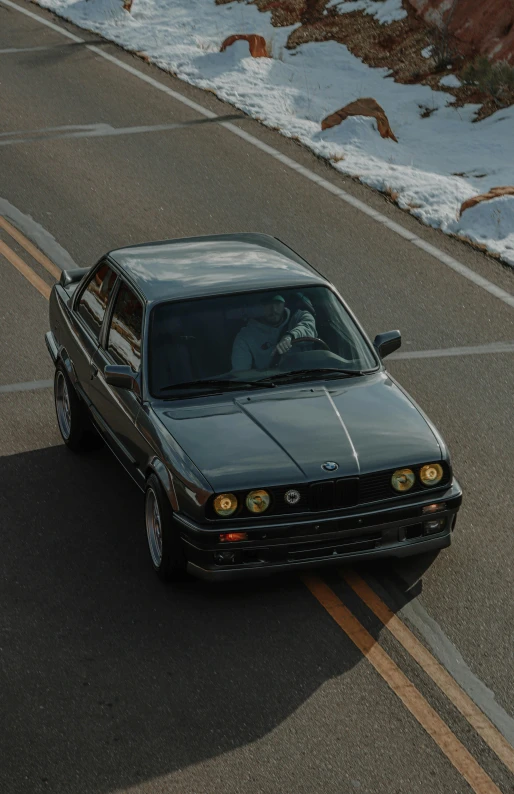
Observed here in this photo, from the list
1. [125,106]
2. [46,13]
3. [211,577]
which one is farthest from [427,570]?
[46,13]

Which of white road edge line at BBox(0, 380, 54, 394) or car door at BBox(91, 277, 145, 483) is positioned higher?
car door at BBox(91, 277, 145, 483)

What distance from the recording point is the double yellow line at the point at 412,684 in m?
6.00

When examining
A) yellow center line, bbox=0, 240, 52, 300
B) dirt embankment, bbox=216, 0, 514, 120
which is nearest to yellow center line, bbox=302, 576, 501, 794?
yellow center line, bbox=0, 240, 52, 300

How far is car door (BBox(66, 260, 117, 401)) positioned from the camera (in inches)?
361

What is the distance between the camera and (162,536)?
7438 millimetres

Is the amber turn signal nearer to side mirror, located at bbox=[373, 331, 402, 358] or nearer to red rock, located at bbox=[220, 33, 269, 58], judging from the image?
side mirror, located at bbox=[373, 331, 402, 358]

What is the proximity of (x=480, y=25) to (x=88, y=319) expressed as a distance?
1502 centimetres

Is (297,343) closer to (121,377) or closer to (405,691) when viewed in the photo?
(121,377)

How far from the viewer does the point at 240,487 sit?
7020 mm

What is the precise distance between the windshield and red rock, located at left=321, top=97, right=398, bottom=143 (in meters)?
10.6

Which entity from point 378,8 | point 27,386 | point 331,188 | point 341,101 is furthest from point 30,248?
point 378,8

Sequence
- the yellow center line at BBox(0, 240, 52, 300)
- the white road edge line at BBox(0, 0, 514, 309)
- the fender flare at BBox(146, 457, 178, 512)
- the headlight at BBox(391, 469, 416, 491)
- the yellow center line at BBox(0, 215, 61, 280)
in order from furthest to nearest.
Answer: the yellow center line at BBox(0, 215, 61, 280) < the white road edge line at BBox(0, 0, 514, 309) < the yellow center line at BBox(0, 240, 52, 300) < the fender flare at BBox(146, 457, 178, 512) < the headlight at BBox(391, 469, 416, 491)

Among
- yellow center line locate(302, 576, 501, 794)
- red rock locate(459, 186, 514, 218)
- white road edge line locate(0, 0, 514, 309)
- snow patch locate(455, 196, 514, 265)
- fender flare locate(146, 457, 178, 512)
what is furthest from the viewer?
red rock locate(459, 186, 514, 218)

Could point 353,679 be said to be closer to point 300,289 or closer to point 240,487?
point 240,487
